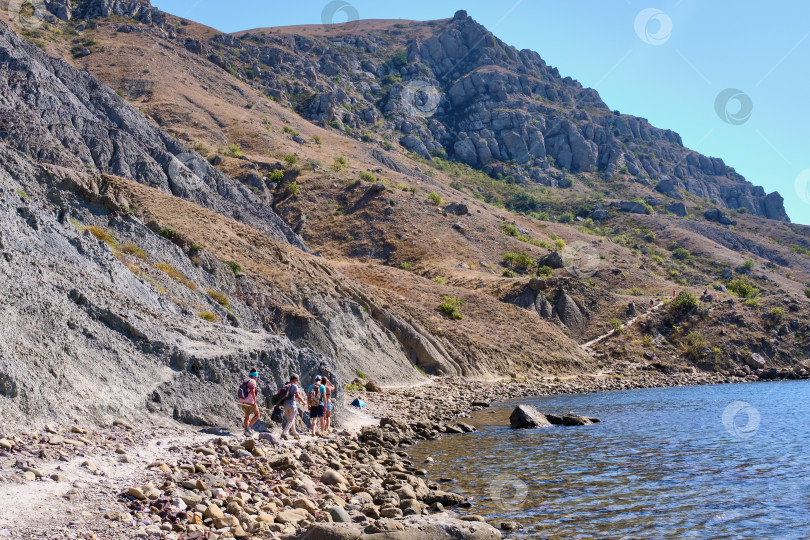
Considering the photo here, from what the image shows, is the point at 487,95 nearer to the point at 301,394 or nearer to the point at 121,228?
the point at 121,228

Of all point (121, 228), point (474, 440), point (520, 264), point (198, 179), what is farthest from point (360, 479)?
point (520, 264)

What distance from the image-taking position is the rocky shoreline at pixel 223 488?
25.6 feet

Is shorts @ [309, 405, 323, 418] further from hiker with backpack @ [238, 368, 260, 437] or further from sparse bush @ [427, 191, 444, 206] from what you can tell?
sparse bush @ [427, 191, 444, 206]

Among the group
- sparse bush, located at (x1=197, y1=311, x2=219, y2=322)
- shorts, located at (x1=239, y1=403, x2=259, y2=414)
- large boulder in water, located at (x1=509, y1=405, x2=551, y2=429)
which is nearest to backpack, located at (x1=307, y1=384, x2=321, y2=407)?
shorts, located at (x1=239, y1=403, x2=259, y2=414)

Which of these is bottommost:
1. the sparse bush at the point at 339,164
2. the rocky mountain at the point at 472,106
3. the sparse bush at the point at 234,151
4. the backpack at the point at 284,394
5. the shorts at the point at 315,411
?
the shorts at the point at 315,411

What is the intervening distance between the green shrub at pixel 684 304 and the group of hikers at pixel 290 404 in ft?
183

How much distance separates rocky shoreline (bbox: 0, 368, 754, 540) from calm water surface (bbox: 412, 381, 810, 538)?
146 cm

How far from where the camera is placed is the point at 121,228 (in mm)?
29766

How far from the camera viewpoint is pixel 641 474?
1528 centimetres

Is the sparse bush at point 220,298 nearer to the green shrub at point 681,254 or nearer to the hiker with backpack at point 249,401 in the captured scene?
the hiker with backpack at point 249,401

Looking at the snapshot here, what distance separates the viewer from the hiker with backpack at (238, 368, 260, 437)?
49.8 ft

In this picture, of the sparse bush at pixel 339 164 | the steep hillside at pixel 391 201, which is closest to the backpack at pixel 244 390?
the steep hillside at pixel 391 201

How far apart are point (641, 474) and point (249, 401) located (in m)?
10.1

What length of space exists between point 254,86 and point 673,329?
97.3m
